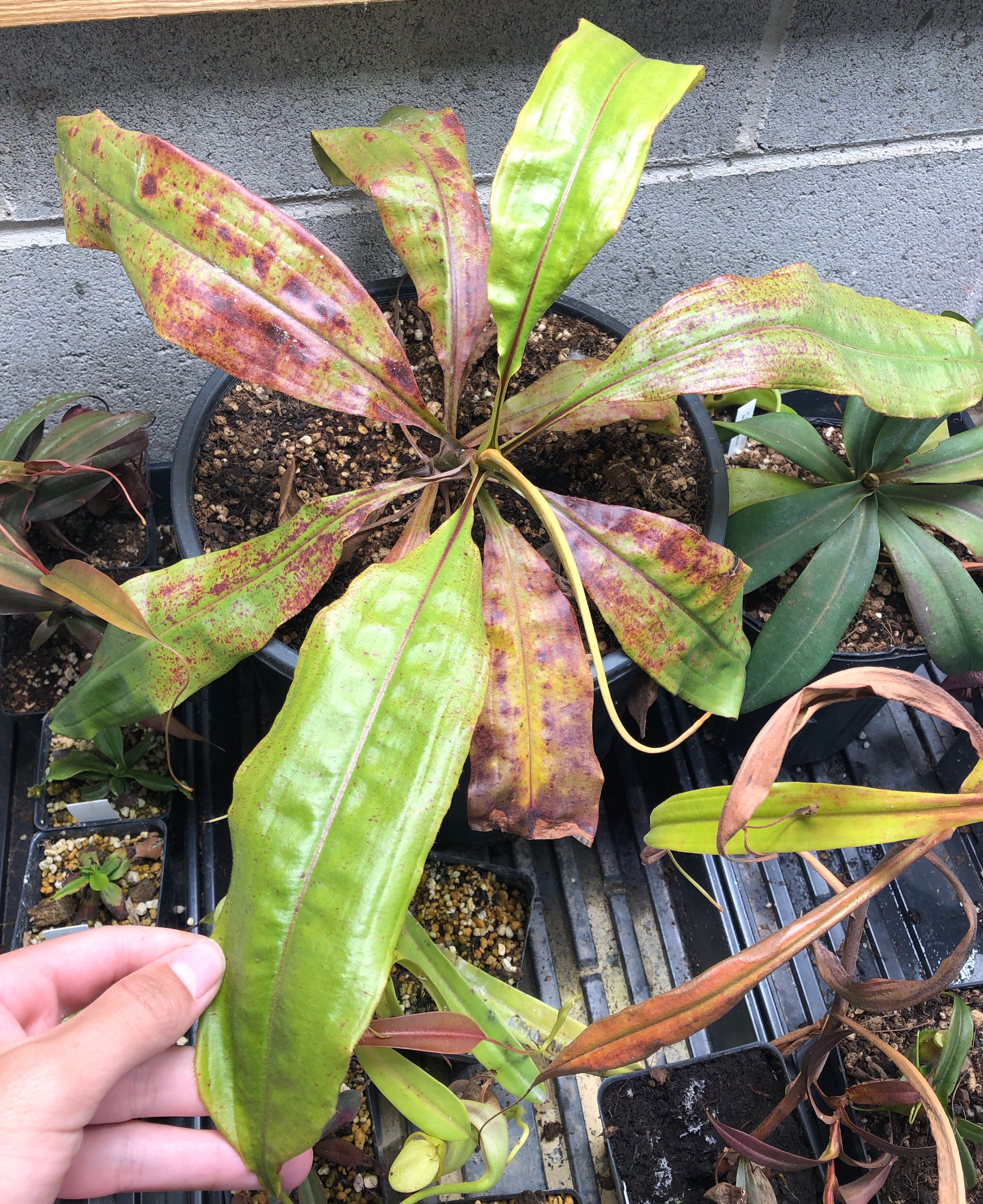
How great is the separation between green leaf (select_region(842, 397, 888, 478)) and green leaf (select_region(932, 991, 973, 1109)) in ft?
1.94

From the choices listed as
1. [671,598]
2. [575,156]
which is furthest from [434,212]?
[671,598]

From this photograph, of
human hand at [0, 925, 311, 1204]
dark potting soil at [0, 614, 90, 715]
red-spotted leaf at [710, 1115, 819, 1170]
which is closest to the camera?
human hand at [0, 925, 311, 1204]

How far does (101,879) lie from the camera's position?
955mm

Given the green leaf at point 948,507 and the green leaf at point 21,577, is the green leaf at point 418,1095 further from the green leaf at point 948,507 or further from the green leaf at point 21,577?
the green leaf at point 948,507

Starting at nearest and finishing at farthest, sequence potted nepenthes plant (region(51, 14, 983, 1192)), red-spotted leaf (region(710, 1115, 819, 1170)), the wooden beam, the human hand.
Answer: the human hand → potted nepenthes plant (region(51, 14, 983, 1192)) → red-spotted leaf (region(710, 1115, 819, 1170)) → the wooden beam

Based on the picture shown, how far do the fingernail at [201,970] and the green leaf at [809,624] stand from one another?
58 centimetres

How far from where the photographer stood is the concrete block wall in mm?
951

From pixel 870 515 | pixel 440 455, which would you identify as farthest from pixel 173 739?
pixel 870 515

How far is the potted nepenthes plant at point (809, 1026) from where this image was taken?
549 millimetres

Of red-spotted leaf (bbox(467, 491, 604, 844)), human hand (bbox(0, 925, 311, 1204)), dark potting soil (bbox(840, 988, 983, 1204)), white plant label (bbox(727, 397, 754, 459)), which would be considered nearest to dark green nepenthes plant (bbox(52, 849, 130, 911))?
human hand (bbox(0, 925, 311, 1204))

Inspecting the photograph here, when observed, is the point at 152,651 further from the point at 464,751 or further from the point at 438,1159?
the point at 438,1159

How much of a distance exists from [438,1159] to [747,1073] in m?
0.36

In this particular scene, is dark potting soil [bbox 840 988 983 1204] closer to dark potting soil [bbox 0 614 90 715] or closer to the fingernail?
the fingernail

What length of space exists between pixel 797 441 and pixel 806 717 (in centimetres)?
53
